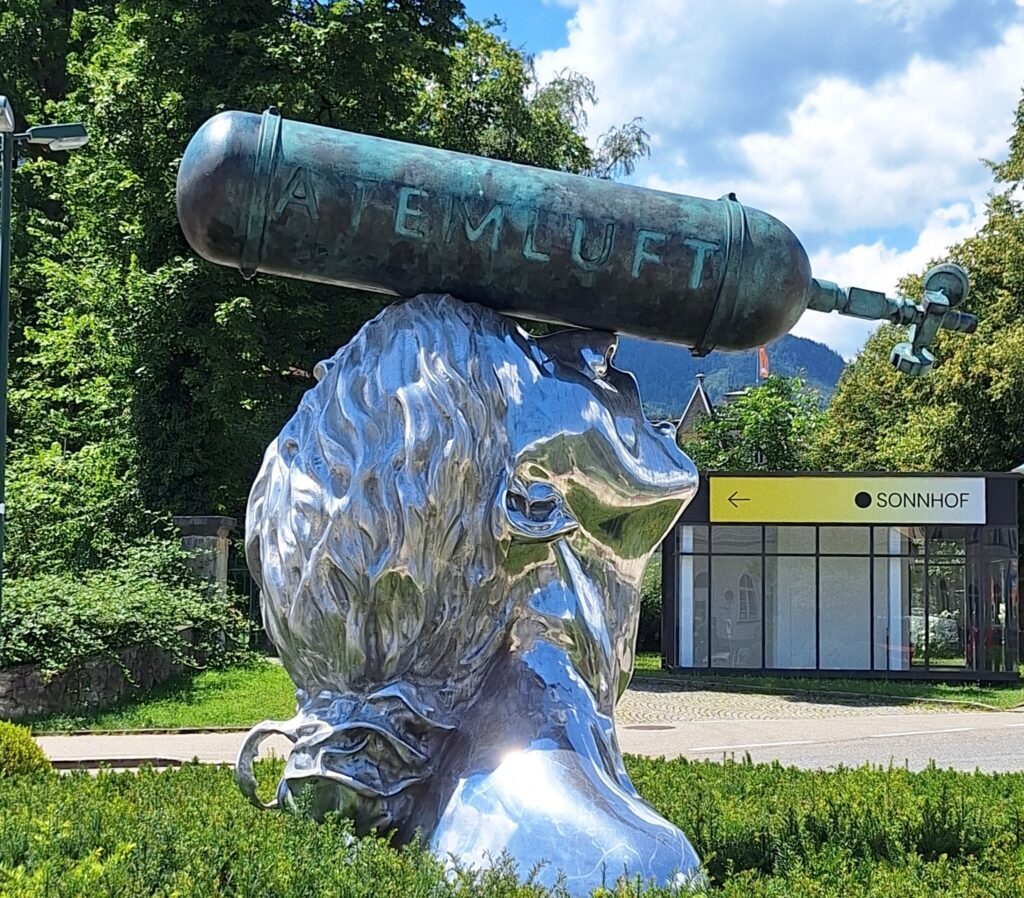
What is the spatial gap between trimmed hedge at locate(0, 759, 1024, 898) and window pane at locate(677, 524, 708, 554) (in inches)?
617

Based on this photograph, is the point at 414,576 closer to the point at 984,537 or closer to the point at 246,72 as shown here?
the point at 246,72

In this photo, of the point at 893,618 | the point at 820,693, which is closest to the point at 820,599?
the point at 893,618

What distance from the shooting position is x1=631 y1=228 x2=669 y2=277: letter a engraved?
4.06 m

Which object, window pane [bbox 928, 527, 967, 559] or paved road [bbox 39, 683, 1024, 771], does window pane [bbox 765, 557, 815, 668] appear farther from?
paved road [bbox 39, 683, 1024, 771]

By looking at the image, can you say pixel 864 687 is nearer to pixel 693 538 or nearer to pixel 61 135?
pixel 693 538

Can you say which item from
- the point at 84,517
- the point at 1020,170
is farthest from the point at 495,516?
the point at 1020,170

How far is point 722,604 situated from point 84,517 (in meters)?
11.2

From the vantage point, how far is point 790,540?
73.8ft

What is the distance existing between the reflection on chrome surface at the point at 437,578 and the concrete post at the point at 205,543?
15.1 metres

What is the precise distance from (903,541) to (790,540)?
198 centimetres

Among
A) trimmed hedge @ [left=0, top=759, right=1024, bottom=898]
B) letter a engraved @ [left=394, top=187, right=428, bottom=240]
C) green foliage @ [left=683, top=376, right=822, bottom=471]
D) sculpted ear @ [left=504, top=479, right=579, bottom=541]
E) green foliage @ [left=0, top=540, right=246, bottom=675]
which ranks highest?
green foliage @ [left=683, top=376, right=822, bottom=471]

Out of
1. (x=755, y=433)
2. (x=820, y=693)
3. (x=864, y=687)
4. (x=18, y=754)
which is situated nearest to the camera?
(x=18, y=754)

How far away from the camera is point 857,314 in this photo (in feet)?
14.4

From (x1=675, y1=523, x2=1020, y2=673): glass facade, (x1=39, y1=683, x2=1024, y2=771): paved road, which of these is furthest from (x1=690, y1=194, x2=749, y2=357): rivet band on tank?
(x1=675, y1=523, x2=1020, y2=673): glass facade
